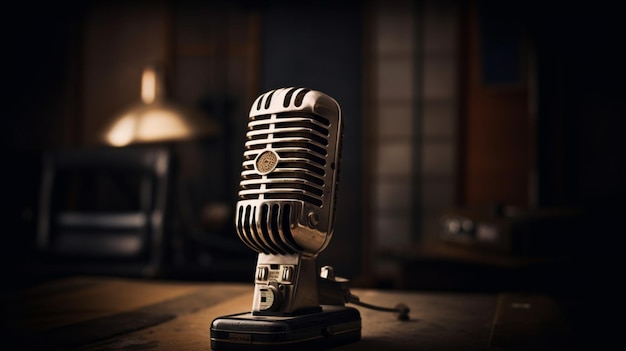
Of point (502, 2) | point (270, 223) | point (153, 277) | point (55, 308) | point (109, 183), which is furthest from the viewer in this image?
point (109, 183)

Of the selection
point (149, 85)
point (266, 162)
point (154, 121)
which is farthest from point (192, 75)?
point (266, 162)

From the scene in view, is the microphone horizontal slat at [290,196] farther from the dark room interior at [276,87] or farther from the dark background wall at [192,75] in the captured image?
the dark background wall at [192,75]

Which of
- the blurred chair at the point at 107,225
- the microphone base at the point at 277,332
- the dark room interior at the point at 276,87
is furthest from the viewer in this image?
the dark room interior at the point at 276,87

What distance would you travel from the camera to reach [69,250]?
2.23 m

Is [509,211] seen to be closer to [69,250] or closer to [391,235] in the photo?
[69,250]

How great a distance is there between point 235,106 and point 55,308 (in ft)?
9.61

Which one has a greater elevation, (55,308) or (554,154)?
(554,154)

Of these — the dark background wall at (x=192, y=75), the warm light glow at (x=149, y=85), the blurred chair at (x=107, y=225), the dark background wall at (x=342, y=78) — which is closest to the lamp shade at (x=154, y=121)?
the warm light glow at (x=149, y=85)

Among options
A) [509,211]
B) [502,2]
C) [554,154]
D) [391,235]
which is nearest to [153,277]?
[509,211]

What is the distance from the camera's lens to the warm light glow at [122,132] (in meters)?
3.12

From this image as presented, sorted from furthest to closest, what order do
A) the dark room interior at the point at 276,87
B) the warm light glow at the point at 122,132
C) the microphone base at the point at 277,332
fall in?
the dark room interior at the point at 276,87
the warm light glow at the point at 122,132
the microphone base at the point at 277,332

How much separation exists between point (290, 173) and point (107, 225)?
132 centimetres

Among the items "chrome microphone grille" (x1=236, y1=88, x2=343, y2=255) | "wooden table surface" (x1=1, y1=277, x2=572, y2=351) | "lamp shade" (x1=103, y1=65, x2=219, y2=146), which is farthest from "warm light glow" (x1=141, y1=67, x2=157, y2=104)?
"chrome microphone grille" (x1=236, y1=88, x2=343, y2=255)

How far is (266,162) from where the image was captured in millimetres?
1062
